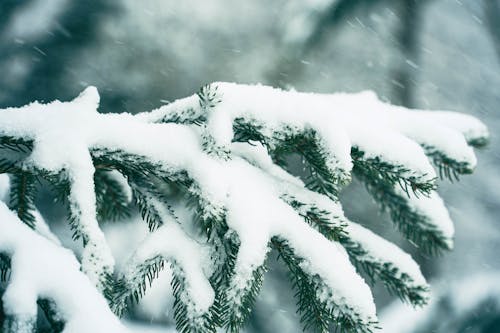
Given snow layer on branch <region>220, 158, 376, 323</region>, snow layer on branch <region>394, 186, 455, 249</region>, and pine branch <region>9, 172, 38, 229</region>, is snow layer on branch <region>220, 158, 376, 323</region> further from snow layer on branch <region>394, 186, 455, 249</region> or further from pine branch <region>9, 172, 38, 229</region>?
pine branch <region>9, 172, 38, 229</region>

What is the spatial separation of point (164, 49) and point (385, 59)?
285 cm

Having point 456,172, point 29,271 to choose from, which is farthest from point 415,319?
point 29,271

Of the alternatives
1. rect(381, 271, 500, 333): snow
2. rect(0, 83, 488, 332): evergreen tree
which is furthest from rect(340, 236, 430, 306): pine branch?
rect(381, 271, 500, 333): snow

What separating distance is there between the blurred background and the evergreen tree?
2.11 meters

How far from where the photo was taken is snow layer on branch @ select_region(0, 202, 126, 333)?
0.73 metres

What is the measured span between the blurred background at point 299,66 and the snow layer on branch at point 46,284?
2171mm

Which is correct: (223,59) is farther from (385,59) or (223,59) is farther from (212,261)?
(212,261)

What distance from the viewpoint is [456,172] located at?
1204 millimetres

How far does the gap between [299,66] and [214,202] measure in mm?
4072

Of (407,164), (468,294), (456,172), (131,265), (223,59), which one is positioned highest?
(407,164)

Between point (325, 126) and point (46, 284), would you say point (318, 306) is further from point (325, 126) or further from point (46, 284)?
point (46, 284)

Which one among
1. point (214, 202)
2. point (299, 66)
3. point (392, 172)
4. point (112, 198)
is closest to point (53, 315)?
point (214, 202)

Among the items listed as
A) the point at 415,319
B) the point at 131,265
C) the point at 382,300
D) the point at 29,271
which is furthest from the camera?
the point at 382,300

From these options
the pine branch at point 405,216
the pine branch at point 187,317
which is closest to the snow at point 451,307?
the pine branch at point 405,216
